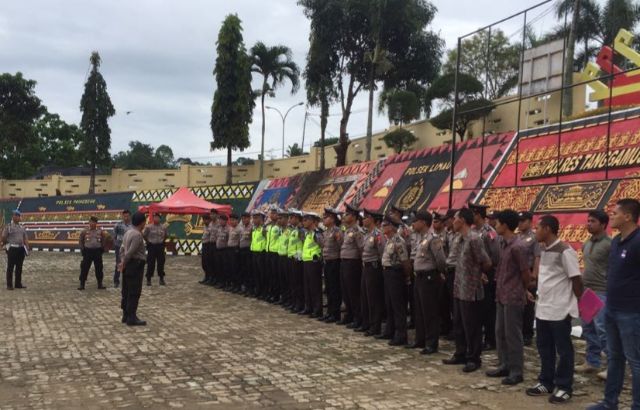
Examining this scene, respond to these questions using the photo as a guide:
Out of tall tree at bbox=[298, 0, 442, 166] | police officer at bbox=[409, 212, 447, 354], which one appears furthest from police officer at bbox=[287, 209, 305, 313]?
tall tree at bbox=[298, 0, 442, 166]

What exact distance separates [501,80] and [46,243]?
84.0ft

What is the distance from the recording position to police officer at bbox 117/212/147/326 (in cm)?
866

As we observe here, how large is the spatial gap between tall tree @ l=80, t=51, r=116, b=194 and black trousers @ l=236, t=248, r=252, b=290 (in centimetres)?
2617

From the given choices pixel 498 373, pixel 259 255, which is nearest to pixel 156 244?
Result: pixel 259 255

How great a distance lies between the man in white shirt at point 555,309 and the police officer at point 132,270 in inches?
223

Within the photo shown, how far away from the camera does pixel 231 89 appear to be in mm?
30047

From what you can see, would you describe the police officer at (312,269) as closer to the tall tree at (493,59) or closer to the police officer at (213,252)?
the police officer at (213,252)

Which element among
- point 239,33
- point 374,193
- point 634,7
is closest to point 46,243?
point 239,33

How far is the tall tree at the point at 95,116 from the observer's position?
35.4 m

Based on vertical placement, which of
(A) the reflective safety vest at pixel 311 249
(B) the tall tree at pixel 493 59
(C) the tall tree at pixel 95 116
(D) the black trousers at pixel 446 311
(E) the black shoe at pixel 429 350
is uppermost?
(B) the tall tree at pixel 493 59

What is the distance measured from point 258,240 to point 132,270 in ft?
11.3

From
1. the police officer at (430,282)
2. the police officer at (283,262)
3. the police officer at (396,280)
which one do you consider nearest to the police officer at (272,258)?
the police officer at (283,262)

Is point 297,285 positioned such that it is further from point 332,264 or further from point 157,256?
point 157,256

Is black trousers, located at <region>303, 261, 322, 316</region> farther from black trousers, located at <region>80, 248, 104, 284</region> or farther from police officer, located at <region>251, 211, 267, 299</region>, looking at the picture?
black trousers, located at <region>80, 248, 104, 284</region>
